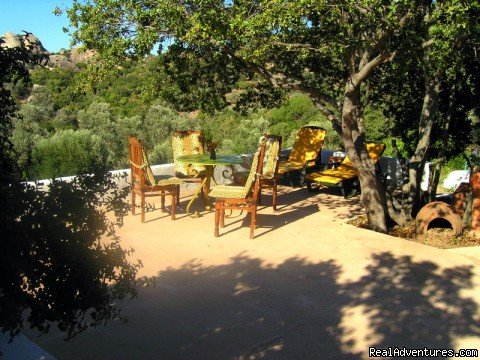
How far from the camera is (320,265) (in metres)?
5.00

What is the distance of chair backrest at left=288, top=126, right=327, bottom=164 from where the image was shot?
380 inches

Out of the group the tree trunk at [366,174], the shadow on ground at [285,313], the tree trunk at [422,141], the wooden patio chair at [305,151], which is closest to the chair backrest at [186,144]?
the wooden patio chair at [305,151]

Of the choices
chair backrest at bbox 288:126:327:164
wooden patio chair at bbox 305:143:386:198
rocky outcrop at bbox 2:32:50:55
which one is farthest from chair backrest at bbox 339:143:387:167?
rocky outcrop at bbox 2:32:50:55

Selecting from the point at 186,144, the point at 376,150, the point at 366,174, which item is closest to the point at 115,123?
the point at 186,144

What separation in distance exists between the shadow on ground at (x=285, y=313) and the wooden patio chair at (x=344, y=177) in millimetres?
3237

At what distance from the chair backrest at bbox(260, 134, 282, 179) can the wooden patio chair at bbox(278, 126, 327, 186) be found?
163 centimetres

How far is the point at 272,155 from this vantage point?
756cm

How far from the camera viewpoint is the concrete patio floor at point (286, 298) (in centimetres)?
348

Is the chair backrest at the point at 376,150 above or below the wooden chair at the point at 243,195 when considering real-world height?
above

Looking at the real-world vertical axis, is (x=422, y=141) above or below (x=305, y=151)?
above

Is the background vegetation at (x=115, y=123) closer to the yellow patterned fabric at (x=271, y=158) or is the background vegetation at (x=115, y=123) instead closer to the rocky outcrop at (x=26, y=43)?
the rocky outcrop at (x=26, y=43)

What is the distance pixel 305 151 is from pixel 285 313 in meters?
6.08

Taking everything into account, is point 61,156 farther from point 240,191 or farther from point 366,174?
point 366,174

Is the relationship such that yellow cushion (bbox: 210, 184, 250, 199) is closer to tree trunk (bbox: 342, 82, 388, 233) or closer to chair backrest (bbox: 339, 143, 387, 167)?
tree trunk (bbox: 342, 82, 388, 233)
